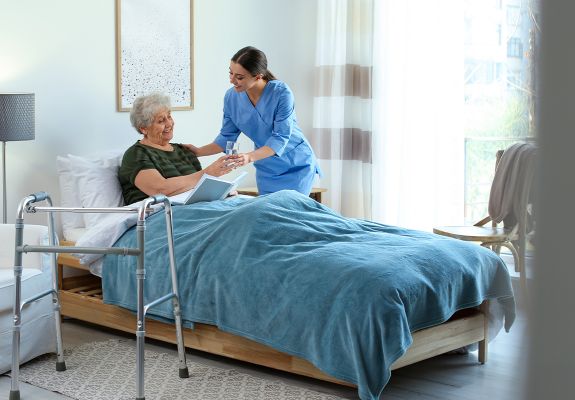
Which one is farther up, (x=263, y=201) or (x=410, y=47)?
(x=410, y=47)

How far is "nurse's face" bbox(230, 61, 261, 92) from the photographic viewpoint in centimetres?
393

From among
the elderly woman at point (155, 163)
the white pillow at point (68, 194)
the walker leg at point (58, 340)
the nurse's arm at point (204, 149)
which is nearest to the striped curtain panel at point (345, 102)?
the nurse's arm at point (204, 149)

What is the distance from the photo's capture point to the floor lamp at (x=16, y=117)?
3.39 meters

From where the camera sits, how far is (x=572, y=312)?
0.54 feet

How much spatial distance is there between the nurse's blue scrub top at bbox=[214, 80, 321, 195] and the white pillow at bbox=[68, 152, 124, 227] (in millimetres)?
657

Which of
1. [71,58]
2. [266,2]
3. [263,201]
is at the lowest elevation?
[263,201]

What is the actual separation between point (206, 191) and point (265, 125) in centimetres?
66

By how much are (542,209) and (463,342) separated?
9.76ft

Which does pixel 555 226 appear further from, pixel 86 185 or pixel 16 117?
pixel 86 185

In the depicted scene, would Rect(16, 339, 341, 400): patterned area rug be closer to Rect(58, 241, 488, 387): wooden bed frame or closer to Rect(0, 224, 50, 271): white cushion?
Rect(58, 241, 488, 387): wooden bed frame

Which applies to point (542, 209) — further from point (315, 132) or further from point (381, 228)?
point (315, 132)

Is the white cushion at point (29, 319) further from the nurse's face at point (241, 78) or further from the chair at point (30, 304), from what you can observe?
the nurse's face at point (241, 78)

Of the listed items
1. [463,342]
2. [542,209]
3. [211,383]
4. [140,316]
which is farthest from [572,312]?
[463,342]

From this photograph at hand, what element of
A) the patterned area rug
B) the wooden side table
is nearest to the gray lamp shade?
the patterned area rug
